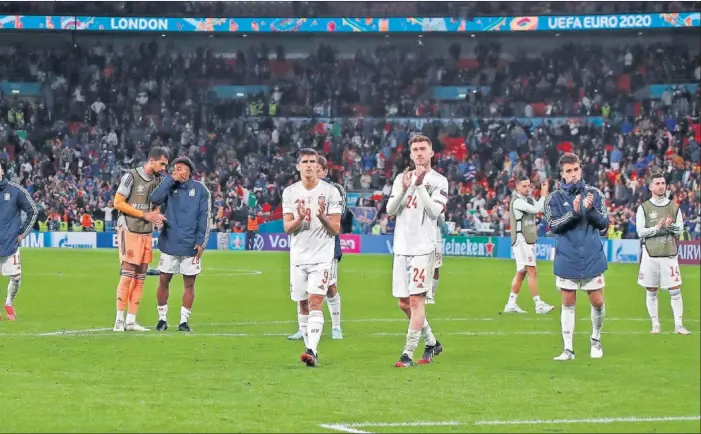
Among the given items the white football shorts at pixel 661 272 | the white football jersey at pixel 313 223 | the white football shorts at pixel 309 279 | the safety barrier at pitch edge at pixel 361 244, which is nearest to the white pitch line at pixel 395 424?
the white football shorts at pixel 309 279

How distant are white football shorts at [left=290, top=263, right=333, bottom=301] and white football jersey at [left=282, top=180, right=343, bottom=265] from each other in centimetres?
7

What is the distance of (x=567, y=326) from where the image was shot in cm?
1455

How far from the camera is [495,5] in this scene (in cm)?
5603

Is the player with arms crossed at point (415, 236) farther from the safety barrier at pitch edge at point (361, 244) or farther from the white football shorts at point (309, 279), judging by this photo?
the safety barrier at pitch edge at point (361, 244)

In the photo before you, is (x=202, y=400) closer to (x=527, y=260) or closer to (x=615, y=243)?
(x=527, y=260)

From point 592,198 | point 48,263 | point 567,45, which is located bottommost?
point 48,263

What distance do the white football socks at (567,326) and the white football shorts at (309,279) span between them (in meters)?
2.89

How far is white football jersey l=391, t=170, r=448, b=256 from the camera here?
44.1 ft

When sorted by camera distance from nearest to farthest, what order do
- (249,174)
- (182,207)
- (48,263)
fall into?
(182,207)
(48,263)
(249,174)

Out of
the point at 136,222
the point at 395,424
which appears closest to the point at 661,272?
the point at 136,222

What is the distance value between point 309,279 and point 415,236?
1.31 m

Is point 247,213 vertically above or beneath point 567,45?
beneath

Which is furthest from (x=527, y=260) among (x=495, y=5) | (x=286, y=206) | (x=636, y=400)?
(x=495, y=5)

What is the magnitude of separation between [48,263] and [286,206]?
23955 mm
